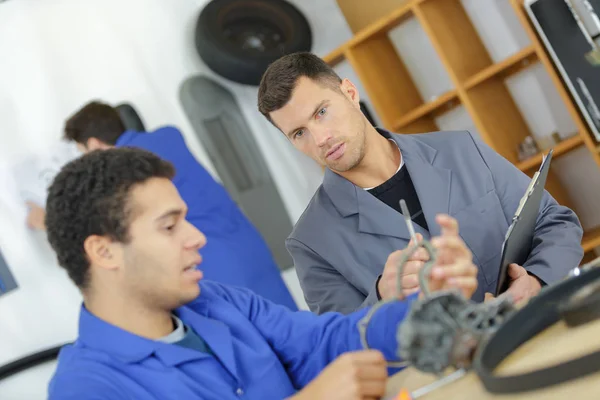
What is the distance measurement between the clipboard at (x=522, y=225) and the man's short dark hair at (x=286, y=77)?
0.69 m

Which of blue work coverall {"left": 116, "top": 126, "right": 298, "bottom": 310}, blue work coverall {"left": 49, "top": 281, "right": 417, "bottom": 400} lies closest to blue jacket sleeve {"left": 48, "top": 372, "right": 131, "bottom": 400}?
blue work coverall {"left": 49, "top": 281, "right": 417, "bottom": 400}

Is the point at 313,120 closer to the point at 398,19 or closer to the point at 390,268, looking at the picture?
the point at 390,268

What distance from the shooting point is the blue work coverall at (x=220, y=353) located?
3.82 feet

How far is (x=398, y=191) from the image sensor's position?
1887 millimetres

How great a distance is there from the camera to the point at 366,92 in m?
3.60

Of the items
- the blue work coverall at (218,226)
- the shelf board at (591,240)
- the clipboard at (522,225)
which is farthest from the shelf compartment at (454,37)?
the clipboard at (522,225)

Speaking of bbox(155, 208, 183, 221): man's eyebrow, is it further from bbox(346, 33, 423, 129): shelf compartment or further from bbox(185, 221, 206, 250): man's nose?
Answer: bbox(346, 33, 423, 129): shelf compartment

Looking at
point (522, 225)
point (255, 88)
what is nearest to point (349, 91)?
point (522, 225)

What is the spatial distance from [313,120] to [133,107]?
6.11 ft

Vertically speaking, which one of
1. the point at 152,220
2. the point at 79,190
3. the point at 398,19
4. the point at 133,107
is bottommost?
the point at 152,220

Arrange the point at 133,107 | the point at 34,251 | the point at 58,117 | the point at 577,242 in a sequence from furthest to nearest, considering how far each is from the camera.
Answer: the point at 133,107 < the point at 58,117 < the point at 34,251 < the point at 577,242

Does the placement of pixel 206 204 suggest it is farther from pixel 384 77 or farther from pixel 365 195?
pixel 384 77

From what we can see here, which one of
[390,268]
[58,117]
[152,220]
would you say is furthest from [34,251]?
[390,268]

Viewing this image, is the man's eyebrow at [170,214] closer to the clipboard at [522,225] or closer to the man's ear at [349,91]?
the clipboard at [522,225]
